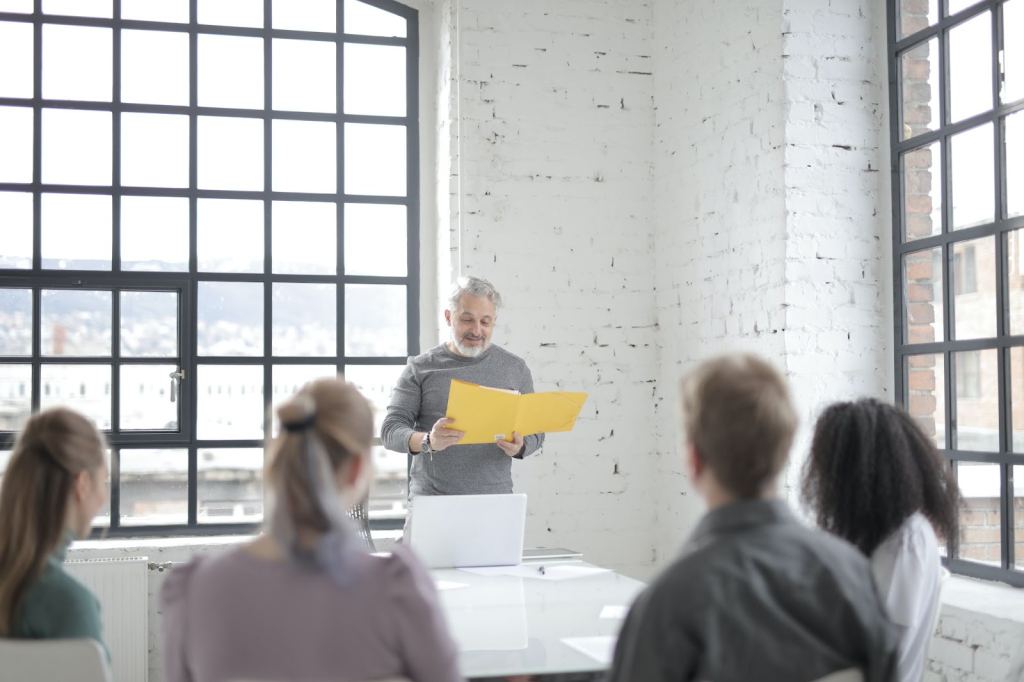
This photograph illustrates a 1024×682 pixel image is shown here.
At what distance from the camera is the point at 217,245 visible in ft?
15.0

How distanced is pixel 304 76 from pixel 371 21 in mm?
439

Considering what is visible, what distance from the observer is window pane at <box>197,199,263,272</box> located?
457cm

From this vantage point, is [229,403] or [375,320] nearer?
[229,403]

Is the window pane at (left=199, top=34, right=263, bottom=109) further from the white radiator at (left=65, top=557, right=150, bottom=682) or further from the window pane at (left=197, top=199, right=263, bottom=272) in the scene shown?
the white radiator at (left=65, top=557, right=150, bottom=682)

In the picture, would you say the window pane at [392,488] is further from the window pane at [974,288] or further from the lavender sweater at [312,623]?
the lavender sweater at [312,623]

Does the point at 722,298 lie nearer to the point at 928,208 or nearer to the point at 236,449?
the point at 928,208

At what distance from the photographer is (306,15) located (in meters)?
4.73

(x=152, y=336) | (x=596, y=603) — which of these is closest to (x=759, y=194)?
(x=596, y=603)

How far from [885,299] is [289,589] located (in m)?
2.99

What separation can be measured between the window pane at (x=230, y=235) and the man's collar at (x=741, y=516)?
3.62 m

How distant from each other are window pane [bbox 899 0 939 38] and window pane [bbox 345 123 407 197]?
7.53ft

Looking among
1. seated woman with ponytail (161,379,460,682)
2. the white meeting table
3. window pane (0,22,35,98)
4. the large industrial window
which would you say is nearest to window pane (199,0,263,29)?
window pane (0,22,35,98)

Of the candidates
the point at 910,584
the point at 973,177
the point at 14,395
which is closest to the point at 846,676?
the point at 910,584

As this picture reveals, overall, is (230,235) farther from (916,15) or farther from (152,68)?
(916,15)
